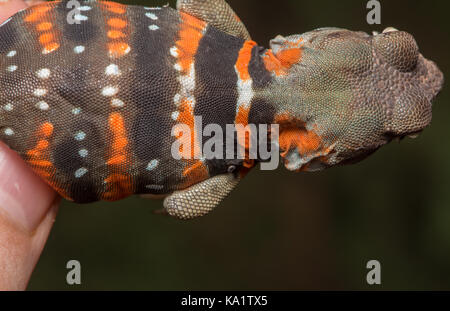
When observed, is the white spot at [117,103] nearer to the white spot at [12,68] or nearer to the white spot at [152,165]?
the white spot at [152,165]

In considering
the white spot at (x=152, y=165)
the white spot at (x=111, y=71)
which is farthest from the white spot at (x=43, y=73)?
the white spot at (x=152, y=165)

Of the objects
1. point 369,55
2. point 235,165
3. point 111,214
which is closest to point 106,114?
point 235,165

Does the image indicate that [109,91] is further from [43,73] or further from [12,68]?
[12,68]

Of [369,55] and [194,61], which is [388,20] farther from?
[194,61]

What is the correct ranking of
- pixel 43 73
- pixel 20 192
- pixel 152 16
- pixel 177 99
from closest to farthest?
pixel 43 73 → pixel 177 99 → pixel 152 16 → pixel 20 192

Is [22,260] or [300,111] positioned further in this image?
[22,260]

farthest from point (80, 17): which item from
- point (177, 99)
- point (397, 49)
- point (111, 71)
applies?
point (397, 49)
